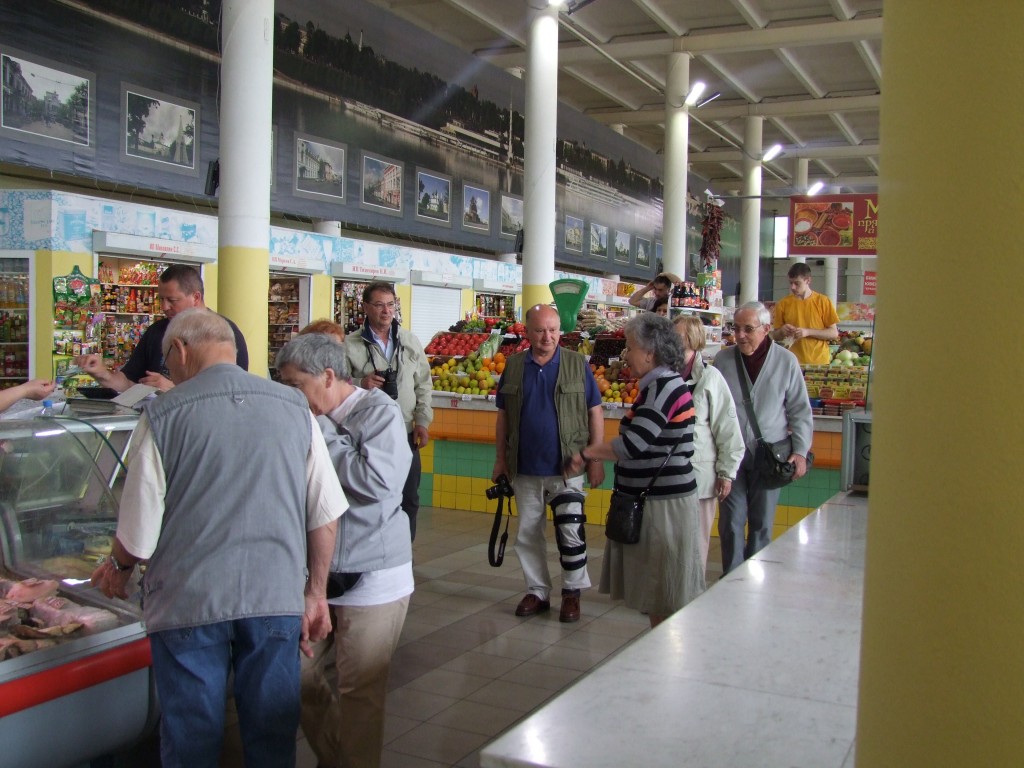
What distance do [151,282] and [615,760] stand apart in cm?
1074

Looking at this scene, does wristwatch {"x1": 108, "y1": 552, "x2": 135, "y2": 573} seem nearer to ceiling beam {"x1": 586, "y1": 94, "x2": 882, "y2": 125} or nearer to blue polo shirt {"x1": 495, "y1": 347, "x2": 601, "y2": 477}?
blue polo shirt {"x1": 495, "y1": 347, "x2": 601, "y2": 477}

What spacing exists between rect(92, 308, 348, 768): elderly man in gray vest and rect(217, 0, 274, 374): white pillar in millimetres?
7289

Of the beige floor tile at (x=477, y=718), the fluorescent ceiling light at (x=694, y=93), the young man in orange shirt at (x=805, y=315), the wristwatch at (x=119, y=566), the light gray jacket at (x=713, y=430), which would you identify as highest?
the fluorescent ceiling light at (x=694, y=93)

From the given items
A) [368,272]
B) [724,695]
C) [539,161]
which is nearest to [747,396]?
[724,695]

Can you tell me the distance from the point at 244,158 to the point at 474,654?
21.2 ft

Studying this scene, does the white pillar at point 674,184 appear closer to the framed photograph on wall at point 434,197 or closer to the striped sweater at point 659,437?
the framed photograph on wall at point 434,197

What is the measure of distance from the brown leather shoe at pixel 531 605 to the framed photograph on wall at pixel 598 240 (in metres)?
17.9

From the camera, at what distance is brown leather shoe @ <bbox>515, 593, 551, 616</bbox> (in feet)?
17.1

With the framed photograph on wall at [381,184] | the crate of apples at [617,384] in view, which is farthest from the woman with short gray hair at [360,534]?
the framed photograph on wall at [381,184]

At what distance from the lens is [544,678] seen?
430 cm

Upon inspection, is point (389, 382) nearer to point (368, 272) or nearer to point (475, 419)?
Result: point (475, 419)

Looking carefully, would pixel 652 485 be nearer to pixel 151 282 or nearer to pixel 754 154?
pixel 151 282

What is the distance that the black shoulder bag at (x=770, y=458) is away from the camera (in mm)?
4844

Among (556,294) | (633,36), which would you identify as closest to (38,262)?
(556,294)
